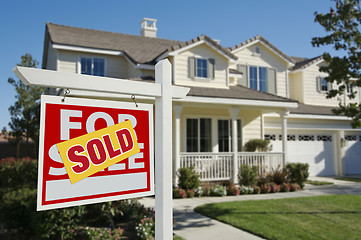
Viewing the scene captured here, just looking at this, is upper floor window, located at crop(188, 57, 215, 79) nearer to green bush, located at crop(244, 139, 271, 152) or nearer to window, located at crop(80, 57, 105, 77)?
green bush, located at crop(244, 139, 271, 152)

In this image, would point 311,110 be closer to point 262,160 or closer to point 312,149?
point 312,149

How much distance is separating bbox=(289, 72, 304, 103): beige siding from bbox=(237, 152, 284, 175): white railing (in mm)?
6479

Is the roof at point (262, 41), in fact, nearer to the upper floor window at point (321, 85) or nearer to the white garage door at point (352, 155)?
the upper floor window at point (321, 85)

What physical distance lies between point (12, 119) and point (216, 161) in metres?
10.2

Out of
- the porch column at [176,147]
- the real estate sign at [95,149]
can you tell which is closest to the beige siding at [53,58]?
the porch column at [176,147]

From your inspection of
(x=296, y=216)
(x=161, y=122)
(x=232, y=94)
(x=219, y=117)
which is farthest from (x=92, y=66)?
(x=161, y=122)

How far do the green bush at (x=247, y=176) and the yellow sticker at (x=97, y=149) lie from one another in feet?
30.0

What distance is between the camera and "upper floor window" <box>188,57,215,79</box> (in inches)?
492

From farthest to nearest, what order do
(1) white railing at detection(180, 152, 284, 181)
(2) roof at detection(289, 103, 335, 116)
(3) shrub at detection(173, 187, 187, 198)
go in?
(2) roof at detection(289, 103, 335, 116) → (1) white railing at detection(180, 152, 284, 181) → (3) shrub at detection(173, 187, 187, 198)

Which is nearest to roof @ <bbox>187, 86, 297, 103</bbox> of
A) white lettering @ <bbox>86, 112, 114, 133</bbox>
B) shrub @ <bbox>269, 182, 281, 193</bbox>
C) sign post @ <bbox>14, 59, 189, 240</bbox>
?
shrub @ <bbox>269, 182, 281, 193</bbox>

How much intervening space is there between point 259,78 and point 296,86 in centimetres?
319

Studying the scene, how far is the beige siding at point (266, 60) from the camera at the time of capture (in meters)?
15.5

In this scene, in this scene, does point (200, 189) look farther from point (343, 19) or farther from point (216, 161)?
point (343, 19)

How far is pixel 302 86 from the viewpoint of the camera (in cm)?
1723
